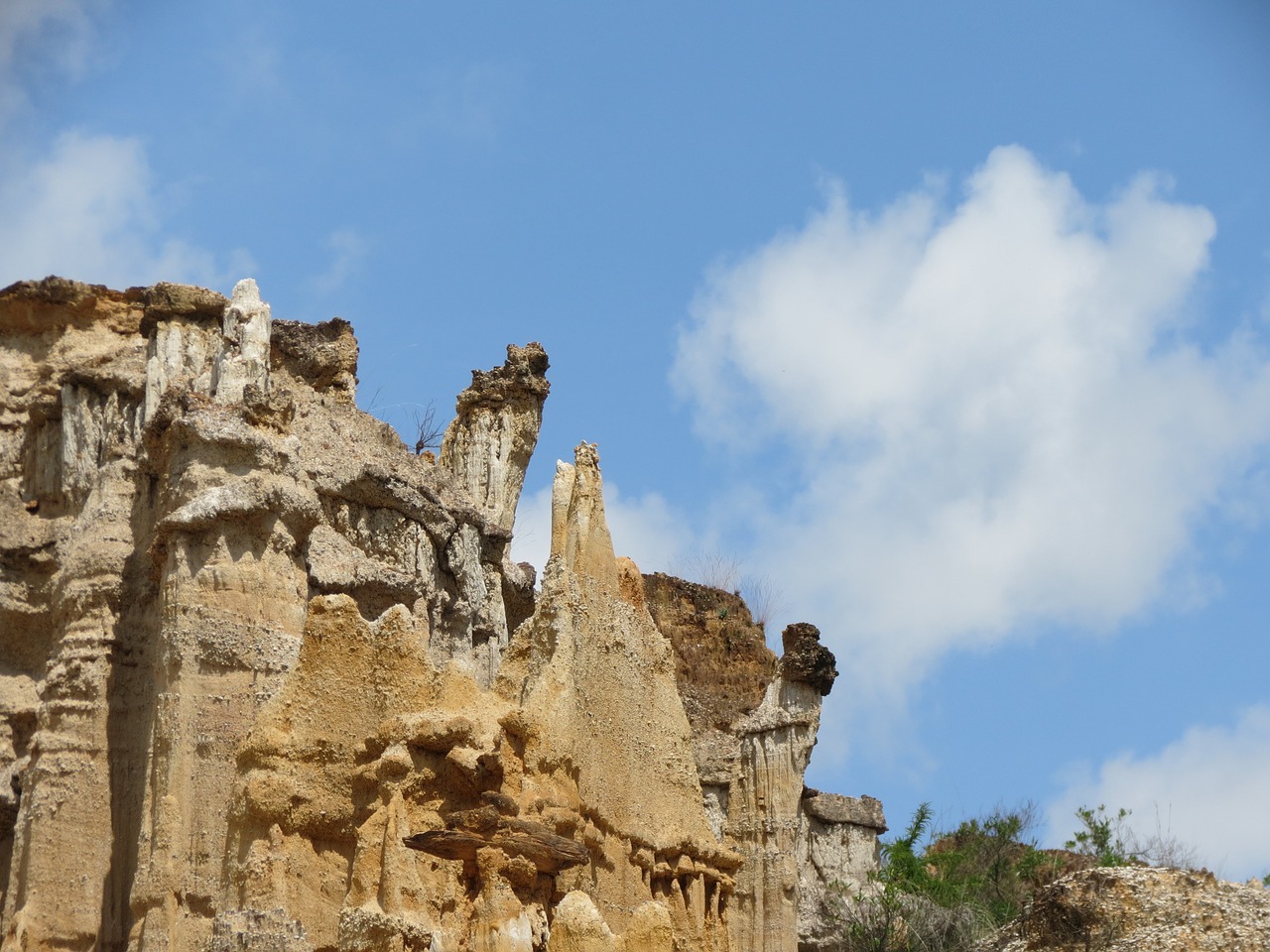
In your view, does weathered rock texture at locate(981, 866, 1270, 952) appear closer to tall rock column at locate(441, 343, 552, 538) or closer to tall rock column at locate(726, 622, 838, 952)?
tall rock column at locate(726, 622, 838, 952)

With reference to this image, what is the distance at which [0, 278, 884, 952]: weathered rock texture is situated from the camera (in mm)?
12820

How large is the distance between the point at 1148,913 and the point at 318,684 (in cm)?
994

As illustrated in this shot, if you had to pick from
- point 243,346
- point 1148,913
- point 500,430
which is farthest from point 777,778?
point 243,346

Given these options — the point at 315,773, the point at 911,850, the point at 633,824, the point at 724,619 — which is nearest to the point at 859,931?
the point at 911,850

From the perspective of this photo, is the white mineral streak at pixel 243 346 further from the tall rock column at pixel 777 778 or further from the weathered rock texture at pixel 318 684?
the tall rock column at pixel 777 778

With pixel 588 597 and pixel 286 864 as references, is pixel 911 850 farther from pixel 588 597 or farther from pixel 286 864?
pixel 286 864

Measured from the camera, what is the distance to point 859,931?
904 inches

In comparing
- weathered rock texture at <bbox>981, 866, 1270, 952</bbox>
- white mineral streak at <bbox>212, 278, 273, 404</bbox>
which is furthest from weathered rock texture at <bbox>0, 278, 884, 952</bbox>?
weathered rock texture at <bbox>981, 866, 1270, 952</bbox>

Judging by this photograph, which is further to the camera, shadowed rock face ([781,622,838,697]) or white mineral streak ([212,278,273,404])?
shadowed rock face ([781,622,838,697])

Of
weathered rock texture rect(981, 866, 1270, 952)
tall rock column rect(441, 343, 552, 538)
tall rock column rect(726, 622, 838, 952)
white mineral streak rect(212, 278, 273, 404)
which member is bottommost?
weathered rock texture rect(981, 866, 1270, 952)

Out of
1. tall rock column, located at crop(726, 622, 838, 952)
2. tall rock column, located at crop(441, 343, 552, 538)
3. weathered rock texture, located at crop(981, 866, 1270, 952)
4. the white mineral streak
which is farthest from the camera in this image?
tall rock column, located at crop(441, 343, 552, 538)

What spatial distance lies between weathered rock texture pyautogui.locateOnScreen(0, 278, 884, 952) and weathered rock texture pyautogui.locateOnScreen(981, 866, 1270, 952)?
2637 mm

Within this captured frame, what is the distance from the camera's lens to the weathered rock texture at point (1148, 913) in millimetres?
19453

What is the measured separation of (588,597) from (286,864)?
308 cm
